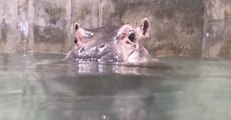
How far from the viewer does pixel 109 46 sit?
4934 millimetres

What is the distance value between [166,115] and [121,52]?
2.54 meters

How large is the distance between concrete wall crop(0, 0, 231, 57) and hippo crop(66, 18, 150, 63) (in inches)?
62.7

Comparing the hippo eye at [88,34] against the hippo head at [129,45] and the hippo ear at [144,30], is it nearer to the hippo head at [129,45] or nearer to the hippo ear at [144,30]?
the hippo head at [129,45]

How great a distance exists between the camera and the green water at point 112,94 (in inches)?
95.5

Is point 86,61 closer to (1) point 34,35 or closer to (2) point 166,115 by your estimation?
(2) point 166,115

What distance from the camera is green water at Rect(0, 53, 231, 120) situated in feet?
7.96

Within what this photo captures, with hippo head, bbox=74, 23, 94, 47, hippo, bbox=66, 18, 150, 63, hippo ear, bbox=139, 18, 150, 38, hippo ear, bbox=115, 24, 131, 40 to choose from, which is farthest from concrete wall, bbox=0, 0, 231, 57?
hippo head, bbox=74, 23, 94, 47

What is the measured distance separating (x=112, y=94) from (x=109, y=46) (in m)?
2.00

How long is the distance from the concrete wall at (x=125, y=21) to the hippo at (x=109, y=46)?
159 centimetres

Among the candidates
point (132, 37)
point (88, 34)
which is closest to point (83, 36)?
point (88, 34)

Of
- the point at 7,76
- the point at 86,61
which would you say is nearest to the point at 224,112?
the point at 7,76

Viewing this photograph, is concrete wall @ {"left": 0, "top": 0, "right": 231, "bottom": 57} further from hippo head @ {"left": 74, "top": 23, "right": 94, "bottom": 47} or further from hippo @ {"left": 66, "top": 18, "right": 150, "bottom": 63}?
hippo head @ {"left": 74, "top": 23, "right": 94, "bottom": 47}

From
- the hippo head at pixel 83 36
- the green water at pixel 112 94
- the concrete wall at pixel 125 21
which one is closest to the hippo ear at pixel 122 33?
the hippo head at pixel 83 36

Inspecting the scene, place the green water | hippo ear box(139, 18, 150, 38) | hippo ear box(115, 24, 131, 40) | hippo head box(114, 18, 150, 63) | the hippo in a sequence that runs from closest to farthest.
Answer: the green water < the hippo < hippo head box(114, 18, 150, 63) < hippo ear box(115, 24, 131, 40) < hippo ear box(139, 18, 150, 38)
